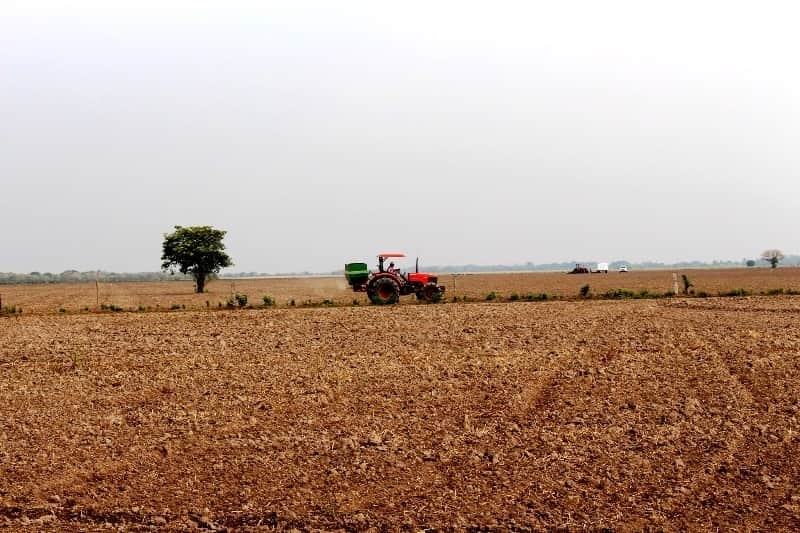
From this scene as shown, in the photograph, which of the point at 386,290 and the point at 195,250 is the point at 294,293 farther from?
the point at 386,290

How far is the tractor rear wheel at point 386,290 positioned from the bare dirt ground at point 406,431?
28.9ft

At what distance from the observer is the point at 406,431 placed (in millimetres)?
11180

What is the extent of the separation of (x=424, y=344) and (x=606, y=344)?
459cm

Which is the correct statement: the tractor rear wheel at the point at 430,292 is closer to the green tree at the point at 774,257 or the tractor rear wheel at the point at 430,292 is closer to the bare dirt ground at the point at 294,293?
the bare dirt ground at the point at 294,293

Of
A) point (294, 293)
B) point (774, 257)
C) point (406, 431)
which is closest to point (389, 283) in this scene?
point (406, 431)

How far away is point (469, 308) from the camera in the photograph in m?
26.4

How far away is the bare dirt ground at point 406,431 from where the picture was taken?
28.2ft

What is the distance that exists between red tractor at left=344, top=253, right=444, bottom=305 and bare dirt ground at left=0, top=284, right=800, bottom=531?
897 cm

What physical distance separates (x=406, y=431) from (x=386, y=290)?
1783 centimetres

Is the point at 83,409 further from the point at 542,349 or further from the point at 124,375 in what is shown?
the point at 542,349

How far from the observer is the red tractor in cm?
2886

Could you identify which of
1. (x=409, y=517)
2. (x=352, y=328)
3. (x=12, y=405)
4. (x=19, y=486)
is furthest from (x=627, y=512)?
(x=352, y=328)

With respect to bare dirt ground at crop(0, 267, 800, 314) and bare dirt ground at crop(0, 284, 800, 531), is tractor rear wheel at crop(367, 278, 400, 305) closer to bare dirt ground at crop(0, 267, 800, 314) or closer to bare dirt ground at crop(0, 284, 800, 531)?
bare dirt ground at crop(0, 267, 800, 314)

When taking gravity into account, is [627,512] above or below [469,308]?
below
